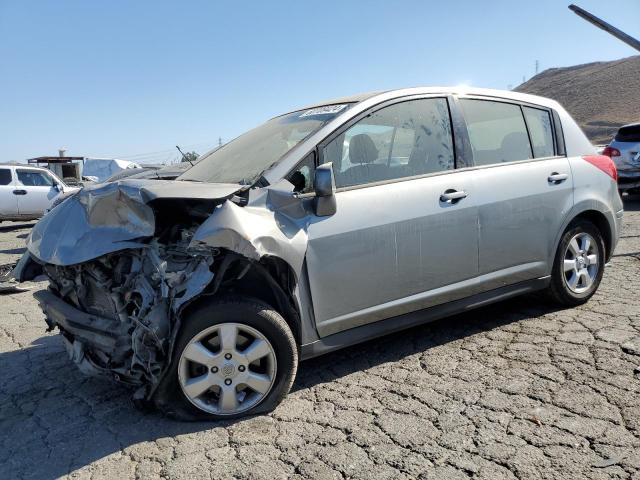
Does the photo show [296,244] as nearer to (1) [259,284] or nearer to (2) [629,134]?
(1) [259,284]

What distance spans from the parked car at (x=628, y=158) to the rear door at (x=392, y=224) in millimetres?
8716

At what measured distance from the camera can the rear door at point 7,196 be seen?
13.6m

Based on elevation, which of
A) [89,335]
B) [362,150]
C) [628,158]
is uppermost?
[362,150]

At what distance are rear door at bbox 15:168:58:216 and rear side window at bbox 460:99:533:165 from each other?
Result: 1273cm

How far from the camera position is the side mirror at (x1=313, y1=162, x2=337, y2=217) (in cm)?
293

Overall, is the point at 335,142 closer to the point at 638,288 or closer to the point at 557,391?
the point at 557,391

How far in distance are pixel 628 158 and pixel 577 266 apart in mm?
7735

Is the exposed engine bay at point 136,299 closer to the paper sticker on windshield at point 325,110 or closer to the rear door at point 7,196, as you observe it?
the paper sticker on windshield at point 325,110

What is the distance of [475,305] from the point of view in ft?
12.3

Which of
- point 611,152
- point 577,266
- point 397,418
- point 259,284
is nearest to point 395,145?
point 259,284

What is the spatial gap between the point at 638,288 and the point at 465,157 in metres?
2.52

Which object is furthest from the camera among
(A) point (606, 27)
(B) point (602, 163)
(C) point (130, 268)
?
(A) point (606, 27)

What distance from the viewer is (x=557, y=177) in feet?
13.4

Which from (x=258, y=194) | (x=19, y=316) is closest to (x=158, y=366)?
(x=258, y=194)
